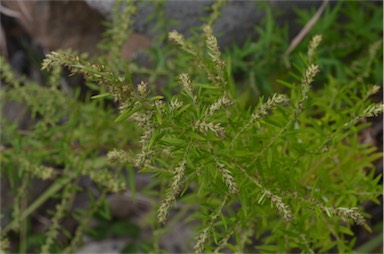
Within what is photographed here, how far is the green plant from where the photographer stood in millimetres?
1248

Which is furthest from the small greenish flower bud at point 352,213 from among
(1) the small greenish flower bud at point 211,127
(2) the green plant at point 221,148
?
(1) the small greenish flower bud at point 211,127

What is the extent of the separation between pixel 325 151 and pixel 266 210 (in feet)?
0.91

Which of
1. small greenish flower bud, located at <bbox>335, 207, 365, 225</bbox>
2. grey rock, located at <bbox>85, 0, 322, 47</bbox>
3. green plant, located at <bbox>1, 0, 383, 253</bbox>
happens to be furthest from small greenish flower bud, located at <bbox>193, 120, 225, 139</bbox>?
grey rock, located at <bbox>85, 0, 322, 47</bbox>

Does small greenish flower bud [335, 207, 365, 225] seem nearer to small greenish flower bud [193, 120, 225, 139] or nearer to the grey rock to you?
small greenish flower bud [193, 120, 225, 139]

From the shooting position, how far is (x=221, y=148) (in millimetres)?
1486

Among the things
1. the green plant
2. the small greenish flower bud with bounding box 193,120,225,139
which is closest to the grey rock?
the green plant

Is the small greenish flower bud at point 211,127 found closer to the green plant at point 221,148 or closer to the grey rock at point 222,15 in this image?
the green plant at point 221,148

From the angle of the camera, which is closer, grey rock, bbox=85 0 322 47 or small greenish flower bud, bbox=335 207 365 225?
small greenish flower bud, bbox=335 207 365 225

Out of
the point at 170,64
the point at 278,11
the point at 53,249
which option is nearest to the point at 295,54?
the point at 278,11

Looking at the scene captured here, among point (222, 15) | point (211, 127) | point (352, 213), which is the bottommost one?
point (352, 213)

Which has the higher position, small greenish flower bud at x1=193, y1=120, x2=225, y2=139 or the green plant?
small greenish flower bud at x1=193, y1=120, x2=225, y2=139

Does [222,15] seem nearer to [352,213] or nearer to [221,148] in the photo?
[221,148]

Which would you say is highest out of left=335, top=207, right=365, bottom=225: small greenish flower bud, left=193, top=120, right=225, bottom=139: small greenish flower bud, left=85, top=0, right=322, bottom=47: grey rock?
left=85, top=0, right=322, bottom=47: grey rock

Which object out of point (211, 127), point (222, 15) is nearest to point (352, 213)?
point (211, 127)
